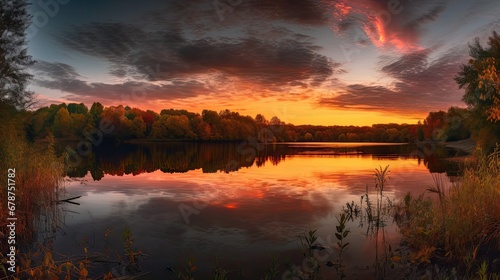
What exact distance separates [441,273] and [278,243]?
6584 millimetres

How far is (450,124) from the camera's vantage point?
127625mm

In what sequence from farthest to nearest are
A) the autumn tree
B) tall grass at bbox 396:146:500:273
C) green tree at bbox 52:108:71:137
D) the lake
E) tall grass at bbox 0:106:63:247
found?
green tree at bbox 52:108:71:137
the autumn tree
tall grass at bbox 0:106:63:247
the lake
tall grass at bbox 396:146:500:273

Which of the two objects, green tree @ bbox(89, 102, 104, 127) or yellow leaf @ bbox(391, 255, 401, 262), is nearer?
yellow leaf @ bbox(391, 255, 401, 262)

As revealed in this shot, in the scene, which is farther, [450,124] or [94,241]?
[450,124]

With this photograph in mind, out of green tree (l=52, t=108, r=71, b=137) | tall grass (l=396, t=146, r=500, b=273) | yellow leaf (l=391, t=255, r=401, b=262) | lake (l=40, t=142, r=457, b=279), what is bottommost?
lake (l=40, t=142, r=457, b=279)

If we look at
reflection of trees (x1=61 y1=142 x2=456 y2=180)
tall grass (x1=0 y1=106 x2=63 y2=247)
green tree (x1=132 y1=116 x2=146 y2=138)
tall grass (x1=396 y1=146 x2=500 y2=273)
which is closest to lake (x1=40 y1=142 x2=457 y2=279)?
tall grass (x1=0 y1=106 x2=63 y2=247)

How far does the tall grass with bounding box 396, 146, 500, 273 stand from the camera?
12.7 metres

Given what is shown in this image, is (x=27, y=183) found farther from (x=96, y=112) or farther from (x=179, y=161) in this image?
(x=96, y=112)

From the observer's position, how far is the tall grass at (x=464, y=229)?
12656mm

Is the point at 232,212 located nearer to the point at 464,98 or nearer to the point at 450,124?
the point at 464,98

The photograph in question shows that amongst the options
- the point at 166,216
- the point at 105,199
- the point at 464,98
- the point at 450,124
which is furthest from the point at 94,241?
the point at 450,124

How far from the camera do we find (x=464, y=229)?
13.2 meters

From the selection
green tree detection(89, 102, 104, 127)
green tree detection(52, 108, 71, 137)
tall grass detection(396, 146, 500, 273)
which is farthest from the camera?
green tree detection(89, 102, 104, 127)

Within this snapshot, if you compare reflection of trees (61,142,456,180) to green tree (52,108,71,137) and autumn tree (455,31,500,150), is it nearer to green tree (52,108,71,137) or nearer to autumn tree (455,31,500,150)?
autumn tree (455,31,500,150)
